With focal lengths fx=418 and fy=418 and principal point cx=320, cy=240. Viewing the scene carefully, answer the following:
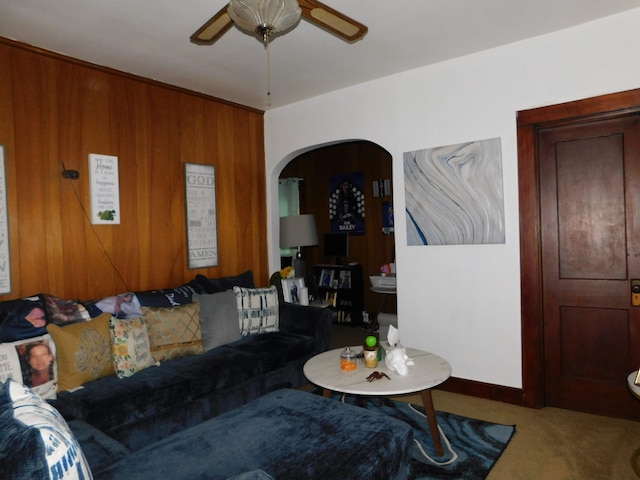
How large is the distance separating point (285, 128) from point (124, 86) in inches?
64.1

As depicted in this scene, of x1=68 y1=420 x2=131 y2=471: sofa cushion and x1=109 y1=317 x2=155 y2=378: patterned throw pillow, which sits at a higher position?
x1=109 y1=317 x2=155 y2=378: patterned throw pillow

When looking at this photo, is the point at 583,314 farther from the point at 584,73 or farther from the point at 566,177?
the point at 584,73

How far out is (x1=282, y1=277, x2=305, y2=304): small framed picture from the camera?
4.19m

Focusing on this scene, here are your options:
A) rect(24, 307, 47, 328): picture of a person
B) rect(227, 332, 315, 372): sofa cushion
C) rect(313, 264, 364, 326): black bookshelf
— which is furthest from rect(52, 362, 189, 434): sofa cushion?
rect(313, 264, 364, 326): black bookshelf

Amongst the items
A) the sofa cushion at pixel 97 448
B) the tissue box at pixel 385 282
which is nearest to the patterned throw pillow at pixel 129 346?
the sofa cushion at pixel 97 448

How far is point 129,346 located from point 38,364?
19.5 inches

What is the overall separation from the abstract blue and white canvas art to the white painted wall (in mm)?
64

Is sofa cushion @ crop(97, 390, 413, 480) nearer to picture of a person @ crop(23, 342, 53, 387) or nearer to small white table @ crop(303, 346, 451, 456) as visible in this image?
small white table @ crop(303, 346, 451, 456)

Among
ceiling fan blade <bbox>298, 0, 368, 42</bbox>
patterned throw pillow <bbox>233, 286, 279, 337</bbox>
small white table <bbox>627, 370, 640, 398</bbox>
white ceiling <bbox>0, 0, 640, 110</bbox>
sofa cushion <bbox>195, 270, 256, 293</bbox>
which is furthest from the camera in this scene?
sofa cushion <bbox>195, 270, 256, 293</bbox>

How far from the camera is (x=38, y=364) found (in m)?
2.24

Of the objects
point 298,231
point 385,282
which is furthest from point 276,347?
point 385,282

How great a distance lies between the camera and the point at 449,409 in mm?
3066

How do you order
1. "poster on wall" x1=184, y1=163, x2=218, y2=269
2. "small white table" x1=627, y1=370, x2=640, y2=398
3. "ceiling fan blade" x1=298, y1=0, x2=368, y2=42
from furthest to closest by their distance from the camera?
"poster on wall" x1=184, y1=163, x2=218, y2=269 → "small white table" x1=627, y1=370, x2=640, y2=398 → "ceiling fan blade" x1=298, y1=0, x2=368, y2=42

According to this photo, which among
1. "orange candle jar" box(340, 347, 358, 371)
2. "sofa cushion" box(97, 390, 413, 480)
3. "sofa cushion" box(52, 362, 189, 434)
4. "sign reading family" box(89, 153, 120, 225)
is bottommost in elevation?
"sofa cushion" box(52, 362, 189, 434)
